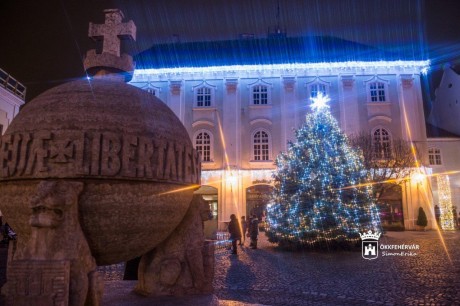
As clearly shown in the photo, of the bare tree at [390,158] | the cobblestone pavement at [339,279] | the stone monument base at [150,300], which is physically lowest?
the cobblestone pavement at [339,279]

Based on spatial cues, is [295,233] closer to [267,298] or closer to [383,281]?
[383,281]

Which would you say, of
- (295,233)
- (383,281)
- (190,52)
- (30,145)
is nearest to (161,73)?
(190,52)

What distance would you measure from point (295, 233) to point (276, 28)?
81.4 feet

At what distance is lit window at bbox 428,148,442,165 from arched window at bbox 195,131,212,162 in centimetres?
1984

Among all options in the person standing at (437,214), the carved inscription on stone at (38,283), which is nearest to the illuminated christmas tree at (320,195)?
the carved inscription on stone at (38,283)

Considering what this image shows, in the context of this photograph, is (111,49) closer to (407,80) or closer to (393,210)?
(393,210)

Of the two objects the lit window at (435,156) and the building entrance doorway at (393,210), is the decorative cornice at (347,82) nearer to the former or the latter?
the building entrance doorway at (393,210)

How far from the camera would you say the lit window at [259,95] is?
2974cm

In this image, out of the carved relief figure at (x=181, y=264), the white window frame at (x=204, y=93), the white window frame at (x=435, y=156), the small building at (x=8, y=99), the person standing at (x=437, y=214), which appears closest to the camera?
the carved relief figure at (x=181, y=264)

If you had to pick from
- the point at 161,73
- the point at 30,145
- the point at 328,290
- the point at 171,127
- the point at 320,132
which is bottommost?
the point at 328,290

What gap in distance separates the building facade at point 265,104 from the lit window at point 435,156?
465 centimetres

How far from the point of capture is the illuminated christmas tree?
14.7 m

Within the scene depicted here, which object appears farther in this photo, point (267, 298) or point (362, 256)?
point (362, 256)

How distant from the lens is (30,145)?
363cm
